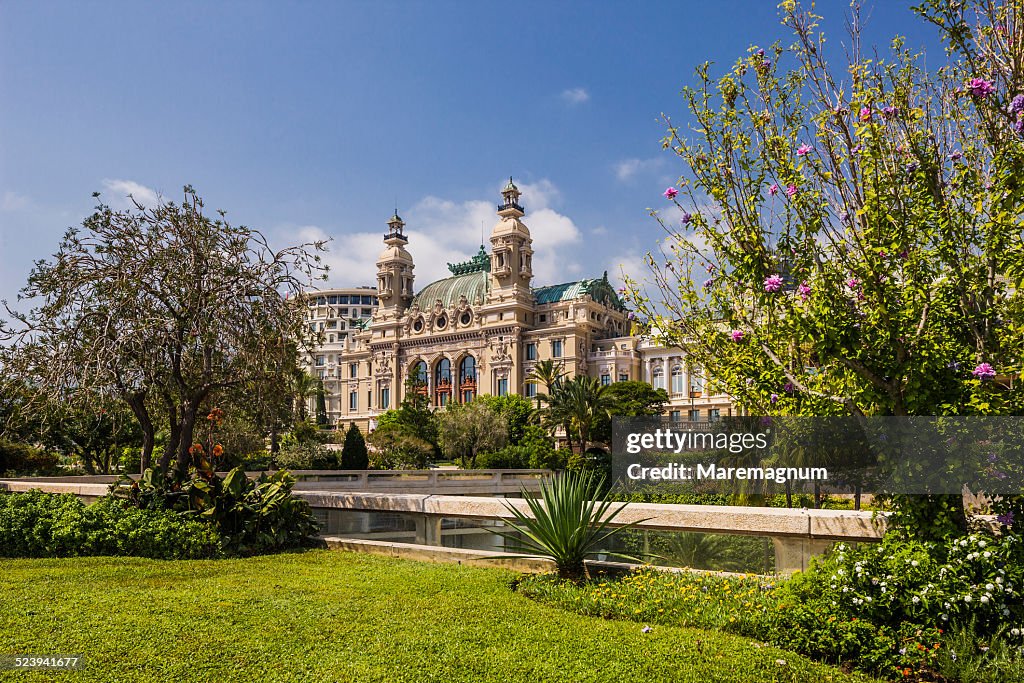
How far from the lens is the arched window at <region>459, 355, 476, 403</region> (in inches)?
3846

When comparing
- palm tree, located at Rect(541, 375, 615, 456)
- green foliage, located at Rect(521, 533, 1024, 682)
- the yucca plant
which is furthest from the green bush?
palm tree, located at Rect(541, 375, 615, 456)

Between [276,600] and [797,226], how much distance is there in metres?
6.82

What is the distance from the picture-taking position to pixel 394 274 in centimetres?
11019

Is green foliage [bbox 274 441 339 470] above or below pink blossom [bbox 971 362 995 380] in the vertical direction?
below

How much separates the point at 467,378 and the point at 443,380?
465 centimetres

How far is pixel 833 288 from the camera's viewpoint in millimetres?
7863

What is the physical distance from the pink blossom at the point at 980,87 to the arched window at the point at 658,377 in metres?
75.5

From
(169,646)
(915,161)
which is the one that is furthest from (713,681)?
(915,161)

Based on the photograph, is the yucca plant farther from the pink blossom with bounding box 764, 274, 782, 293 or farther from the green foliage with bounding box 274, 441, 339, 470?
the green foliage with bounding box 274, 441, 339, 470

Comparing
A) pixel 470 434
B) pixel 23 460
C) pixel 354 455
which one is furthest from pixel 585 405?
pixel 23 460

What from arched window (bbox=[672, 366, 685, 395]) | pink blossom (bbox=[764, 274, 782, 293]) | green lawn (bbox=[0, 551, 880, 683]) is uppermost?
arched window (bbox=[672, 366, 685, 395])

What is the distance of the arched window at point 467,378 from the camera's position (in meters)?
97.7

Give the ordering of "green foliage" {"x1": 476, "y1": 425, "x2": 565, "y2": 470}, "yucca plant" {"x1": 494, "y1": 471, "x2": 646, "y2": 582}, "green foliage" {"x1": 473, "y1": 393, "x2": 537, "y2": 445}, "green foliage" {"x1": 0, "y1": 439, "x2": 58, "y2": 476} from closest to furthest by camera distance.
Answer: "yucca plant" {"x1": 494, "y1": 471, "x2": 646, "y2": 582}
"green foliage" {"x1": 0, "y1": 439, "x2": 58, "y2": 476}
"green foliage" {"x1": 476, "y1": 425, "x2": 565, "y2": 470}
"green foliage" {"x1": 473, "y1": 393, "x2": 537, "y2": 445}

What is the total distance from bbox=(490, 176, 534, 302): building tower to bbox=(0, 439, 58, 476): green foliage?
6178cm
